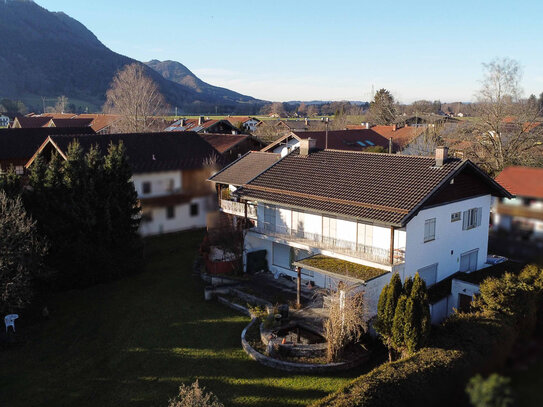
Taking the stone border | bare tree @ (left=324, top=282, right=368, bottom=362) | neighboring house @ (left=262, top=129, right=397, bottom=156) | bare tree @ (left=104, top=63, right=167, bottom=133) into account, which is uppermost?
bare tree @ (left=104, top=63, right=167, bottom=133)

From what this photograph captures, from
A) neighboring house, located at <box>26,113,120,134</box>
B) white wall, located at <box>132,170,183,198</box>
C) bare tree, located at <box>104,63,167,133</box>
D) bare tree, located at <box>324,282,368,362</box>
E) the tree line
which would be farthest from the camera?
neighboring house, located at <box>26,113,120,134</box>

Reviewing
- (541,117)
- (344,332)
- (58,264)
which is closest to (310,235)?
(344,332)

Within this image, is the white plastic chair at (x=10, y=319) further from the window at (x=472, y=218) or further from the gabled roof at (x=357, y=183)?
the window at (x=472, y=218)

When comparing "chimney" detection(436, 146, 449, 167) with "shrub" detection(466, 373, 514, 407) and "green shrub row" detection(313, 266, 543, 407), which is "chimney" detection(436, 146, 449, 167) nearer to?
"green shrub row" detection(313, 266, 543, 407)

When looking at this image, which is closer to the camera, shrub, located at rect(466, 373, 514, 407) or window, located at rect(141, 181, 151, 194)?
shrub, located at rect(466, 373, 514, 407)

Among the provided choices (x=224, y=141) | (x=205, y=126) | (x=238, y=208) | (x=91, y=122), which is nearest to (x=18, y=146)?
(x=224, y=141)

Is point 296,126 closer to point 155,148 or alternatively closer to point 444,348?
point 155,148

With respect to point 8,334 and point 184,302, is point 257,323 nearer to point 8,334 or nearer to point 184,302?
point 184,302

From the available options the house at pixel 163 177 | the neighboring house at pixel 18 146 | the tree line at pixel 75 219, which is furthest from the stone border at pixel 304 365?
the neighboring house at pixel 18 146

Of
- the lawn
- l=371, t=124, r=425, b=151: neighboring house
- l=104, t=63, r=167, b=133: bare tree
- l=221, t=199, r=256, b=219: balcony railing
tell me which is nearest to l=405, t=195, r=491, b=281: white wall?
the lawn
